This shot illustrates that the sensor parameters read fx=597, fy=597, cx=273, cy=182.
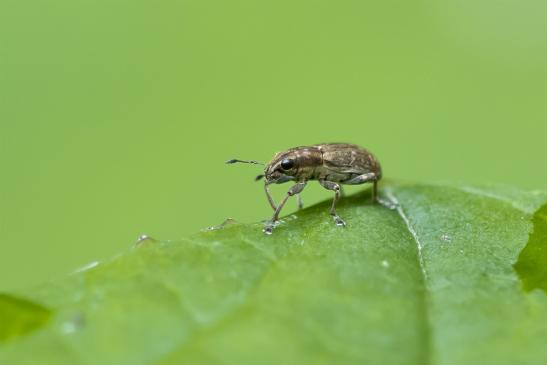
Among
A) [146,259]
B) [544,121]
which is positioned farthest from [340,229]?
[544,121]

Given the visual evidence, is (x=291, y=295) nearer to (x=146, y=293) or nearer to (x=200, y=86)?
(x=146, y=293)

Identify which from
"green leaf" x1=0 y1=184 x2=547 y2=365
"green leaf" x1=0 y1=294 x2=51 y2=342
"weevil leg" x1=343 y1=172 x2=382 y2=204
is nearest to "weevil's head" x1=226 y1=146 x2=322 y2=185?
"weevil leg" x1=343 y1=172 x2=382 y2=204

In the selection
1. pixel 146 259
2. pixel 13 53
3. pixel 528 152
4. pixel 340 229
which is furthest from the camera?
pixel 13 53

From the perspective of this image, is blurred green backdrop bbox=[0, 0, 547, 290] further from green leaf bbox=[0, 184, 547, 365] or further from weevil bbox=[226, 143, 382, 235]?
green leaf bbox=[0, 184, 547, 365]

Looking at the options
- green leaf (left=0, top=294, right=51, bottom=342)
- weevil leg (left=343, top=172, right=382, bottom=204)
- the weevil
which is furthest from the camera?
the weevil

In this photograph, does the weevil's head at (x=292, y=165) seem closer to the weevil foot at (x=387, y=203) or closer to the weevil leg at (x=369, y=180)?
the weevil leg at (x=369, y=180)

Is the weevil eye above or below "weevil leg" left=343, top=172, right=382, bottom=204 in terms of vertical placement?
above

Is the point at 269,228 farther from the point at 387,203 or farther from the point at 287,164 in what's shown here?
the point at 287,164

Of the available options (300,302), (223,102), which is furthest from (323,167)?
(223,102)
